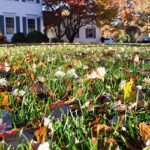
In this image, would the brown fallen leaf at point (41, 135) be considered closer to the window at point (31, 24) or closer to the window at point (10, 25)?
the window at point (10, 25)

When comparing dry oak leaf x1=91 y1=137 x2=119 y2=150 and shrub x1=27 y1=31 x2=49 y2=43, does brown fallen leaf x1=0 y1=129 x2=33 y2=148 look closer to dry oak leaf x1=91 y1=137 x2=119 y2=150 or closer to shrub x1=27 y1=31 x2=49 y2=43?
dry oak leaf x1=91 y1=137 x2=119 y2=150

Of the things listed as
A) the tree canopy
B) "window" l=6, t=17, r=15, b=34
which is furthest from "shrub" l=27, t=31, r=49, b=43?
the tree canopy

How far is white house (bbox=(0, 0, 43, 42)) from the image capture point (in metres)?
14.8

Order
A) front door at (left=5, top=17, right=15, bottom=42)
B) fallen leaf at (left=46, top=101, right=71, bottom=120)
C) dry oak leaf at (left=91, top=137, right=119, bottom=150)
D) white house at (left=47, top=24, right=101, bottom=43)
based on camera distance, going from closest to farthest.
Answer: dry oak leaf at (left=91, top=137, right=119, bottom=150) < fallen leaf at (left=46, top=101, right=71, bottom=120) < front door at (left=5, top=17, right=15, bottom=42) < white house at (left=47, top=24, right=101, bottom=43)

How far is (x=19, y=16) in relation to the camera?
15320 mm

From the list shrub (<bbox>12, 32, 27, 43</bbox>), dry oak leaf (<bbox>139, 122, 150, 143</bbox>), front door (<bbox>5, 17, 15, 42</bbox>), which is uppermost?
front door (<bbox>5, 17, 15, 42</bbox>)

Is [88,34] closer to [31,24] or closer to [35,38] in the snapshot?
[31,24]

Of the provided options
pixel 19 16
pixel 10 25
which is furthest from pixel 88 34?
pixel 10 25

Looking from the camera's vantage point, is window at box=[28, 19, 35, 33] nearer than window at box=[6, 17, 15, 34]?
No

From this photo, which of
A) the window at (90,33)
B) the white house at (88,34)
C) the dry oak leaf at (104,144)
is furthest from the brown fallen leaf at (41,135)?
the window at (90,33)

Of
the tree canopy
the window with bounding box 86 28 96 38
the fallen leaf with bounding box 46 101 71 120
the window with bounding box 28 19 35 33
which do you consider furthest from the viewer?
the window with bounding box 86 28 96 38

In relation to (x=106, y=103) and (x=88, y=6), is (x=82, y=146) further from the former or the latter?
(x=88, y=6)

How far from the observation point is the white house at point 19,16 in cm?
1482

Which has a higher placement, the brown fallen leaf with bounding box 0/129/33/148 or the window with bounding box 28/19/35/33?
the window with bounding box 28/19/35/33
